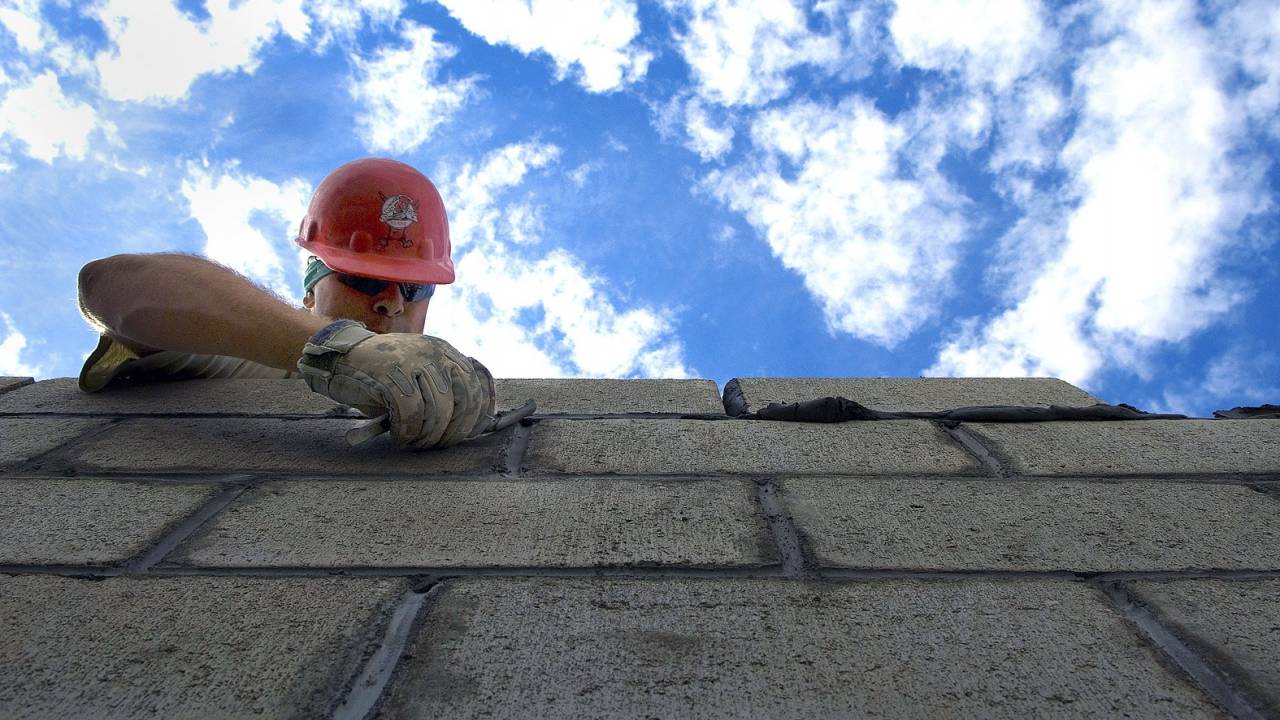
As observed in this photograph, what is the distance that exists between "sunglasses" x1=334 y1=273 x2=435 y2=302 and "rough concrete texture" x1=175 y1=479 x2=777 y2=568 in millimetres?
852

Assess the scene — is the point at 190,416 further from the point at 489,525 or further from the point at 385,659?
the point at 385,659

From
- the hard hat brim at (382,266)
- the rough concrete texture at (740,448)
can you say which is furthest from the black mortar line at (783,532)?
the hard hat brim at (382,266)

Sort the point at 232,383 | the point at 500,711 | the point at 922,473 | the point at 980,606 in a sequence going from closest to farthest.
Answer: the point at 500,711 → the point at 980,606 → the point at 922,473 → the point at 232,383

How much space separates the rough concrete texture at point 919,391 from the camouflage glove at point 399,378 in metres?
0.74

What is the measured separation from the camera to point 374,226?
7.62ft

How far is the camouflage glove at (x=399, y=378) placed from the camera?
1.52m

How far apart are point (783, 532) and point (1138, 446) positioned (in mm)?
915

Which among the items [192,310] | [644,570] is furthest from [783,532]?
[192,310]

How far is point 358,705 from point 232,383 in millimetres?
1584

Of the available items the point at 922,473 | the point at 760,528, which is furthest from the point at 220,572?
the point at 922,473

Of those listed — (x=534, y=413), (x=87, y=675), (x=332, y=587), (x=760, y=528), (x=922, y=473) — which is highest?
(x=534, y=413)

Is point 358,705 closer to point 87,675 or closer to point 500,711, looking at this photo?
point 500,711

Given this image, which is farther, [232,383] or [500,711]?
[232,383]

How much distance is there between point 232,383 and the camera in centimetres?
226
